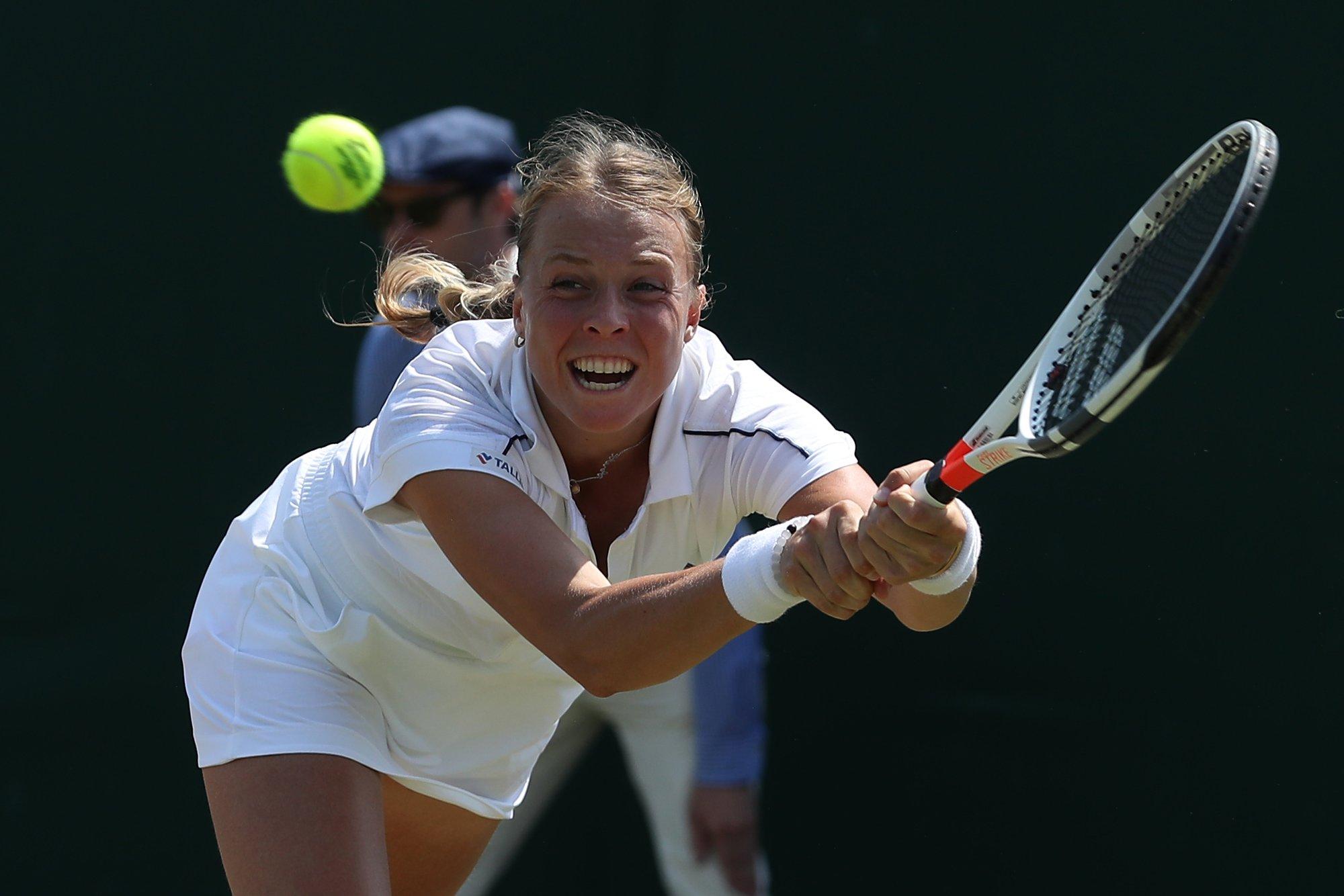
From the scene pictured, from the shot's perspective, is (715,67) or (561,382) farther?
(715,67)

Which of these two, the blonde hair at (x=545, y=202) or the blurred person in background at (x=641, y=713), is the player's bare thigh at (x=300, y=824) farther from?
the blurred person in background at (x=641, y=713)

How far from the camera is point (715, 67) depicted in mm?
3145

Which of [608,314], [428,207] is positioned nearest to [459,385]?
[608,314]

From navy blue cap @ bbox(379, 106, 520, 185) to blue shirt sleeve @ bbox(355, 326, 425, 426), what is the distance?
0.46m

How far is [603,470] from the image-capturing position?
204 cm

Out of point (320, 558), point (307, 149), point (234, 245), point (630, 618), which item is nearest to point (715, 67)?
point (307, 149)

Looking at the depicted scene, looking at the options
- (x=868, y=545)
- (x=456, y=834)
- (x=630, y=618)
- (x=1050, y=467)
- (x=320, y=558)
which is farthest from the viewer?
(x=1050, y=467)

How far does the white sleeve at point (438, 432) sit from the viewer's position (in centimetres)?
178

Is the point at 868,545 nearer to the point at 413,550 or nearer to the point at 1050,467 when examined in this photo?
Result: the point at 413,550

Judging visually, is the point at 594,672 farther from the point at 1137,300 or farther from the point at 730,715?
the point at 730,715

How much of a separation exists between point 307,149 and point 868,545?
6.35 feet

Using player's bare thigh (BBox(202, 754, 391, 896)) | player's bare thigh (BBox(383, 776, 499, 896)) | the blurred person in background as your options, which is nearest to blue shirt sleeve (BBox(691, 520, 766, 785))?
the blurred person in background

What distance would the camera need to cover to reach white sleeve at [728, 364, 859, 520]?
6.12 ft

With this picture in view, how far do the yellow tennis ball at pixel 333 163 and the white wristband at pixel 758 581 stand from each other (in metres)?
1.76
